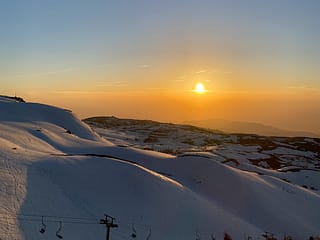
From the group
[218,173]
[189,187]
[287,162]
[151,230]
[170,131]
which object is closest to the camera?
[151,230]

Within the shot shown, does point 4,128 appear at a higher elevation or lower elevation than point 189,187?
higher

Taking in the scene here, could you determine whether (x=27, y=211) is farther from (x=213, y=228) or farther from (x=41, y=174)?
(x=213, y=228)

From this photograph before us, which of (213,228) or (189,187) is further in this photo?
(189,187)

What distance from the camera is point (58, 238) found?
20.1 metres

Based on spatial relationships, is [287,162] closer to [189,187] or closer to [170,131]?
[189,187]

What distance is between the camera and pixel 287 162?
76.9 meters

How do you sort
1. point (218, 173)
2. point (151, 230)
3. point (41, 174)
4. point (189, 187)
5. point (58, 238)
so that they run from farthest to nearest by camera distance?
point (218, 173), point (189, 187), point (41, 174), point (151, 230), point (58, 238)

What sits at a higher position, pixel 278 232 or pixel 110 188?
pixel 110 188

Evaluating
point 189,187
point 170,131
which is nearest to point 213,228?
point 189,187

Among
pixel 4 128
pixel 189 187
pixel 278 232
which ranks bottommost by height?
pixel 278 232

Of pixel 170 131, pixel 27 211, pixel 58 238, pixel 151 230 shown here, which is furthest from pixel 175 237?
pixel 170 131

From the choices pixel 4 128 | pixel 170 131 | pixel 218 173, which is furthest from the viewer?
pixel 170 131

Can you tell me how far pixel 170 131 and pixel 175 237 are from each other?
104728mm

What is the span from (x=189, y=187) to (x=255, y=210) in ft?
20.8
